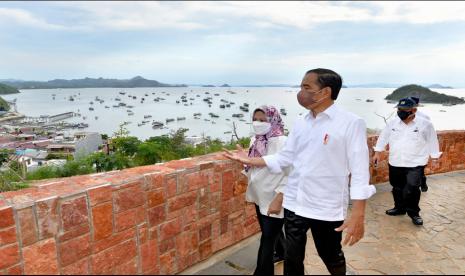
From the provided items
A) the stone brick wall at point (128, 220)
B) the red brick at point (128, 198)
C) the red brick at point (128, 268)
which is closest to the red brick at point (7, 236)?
the stone brick wall at point (128, 220)

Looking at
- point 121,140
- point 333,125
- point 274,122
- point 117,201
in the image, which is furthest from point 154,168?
point 121,140

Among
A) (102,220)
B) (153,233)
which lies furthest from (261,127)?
(102,220)

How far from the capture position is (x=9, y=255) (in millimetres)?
1710

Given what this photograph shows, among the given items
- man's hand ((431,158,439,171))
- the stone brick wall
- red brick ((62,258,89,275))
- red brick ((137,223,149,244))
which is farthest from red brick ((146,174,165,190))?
man's hand ((431,158,439,171))

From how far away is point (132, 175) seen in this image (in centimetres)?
237

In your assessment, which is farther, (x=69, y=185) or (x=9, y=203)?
(x=69, y=185)

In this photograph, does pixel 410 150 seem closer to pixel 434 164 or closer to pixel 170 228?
pixel 170 228

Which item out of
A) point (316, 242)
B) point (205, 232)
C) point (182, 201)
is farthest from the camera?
point (205, 232)

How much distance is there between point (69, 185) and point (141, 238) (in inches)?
24.2

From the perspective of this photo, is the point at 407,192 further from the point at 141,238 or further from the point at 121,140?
the point at 121,140

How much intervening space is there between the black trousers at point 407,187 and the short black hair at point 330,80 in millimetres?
2492

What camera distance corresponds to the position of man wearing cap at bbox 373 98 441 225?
12.9ft

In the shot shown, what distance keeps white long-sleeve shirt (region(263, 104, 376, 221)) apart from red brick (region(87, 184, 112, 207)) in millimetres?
1159

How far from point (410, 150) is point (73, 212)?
3.62 meters
